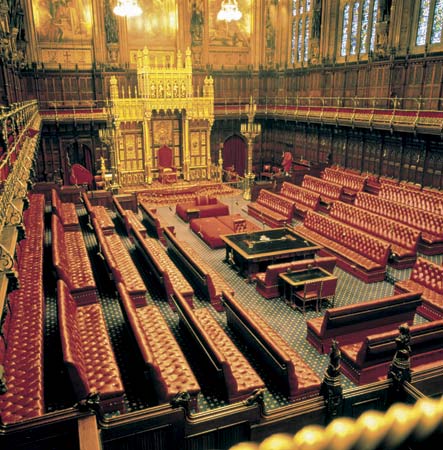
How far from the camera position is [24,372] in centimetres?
513

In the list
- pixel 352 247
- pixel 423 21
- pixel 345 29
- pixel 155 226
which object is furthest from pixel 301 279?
pixel 345 29

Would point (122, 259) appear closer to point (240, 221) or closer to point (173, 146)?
point (240, 221)

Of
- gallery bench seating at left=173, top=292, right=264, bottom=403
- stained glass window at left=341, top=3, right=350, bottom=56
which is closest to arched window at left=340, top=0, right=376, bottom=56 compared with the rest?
stained glass window at left=341, top=3, right=350, bottom=56

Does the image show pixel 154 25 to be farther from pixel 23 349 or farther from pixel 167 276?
pixel 23 349

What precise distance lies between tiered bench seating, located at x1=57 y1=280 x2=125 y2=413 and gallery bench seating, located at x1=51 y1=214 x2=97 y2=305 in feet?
2.73

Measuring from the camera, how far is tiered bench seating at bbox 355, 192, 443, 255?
11.7 m

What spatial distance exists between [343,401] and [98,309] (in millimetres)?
4647

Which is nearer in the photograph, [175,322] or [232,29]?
[175,322]

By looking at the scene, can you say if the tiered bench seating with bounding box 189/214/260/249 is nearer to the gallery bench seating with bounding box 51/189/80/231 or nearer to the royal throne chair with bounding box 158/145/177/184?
the gallery bench seating with bounding box 51/189/80/231

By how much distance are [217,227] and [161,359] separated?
8373 mm

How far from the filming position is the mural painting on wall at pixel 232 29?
79.8 ft

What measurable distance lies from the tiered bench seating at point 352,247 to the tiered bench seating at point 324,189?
116 inches

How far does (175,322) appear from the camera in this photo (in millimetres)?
8102

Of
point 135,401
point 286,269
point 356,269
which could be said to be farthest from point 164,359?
point 356,269
